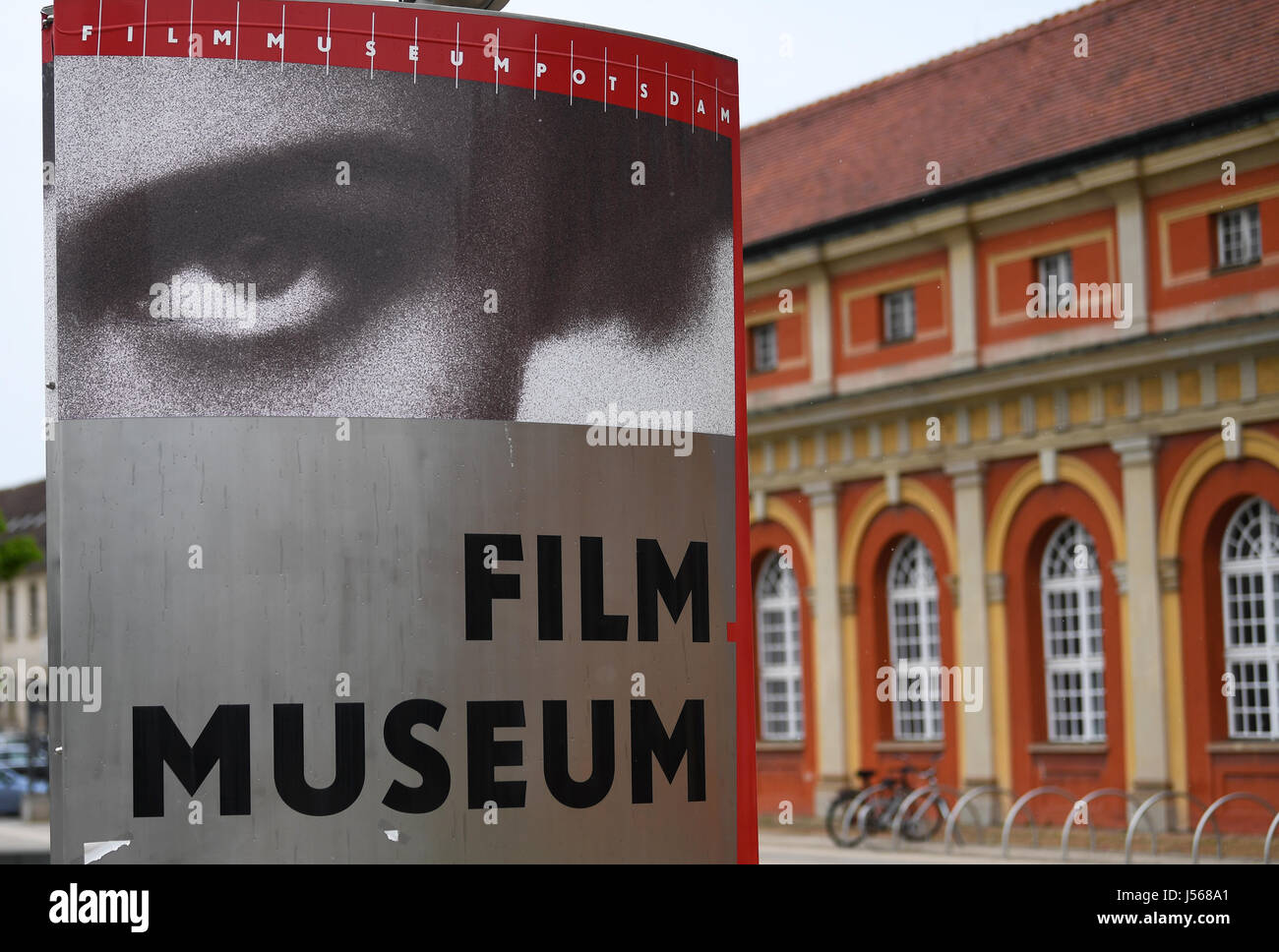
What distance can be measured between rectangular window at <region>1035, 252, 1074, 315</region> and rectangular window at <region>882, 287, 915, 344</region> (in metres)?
2.89

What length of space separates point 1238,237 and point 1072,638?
662 centimetres

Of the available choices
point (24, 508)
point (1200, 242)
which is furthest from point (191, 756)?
point (24, 508)

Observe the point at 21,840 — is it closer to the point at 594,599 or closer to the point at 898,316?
the point at 898,316

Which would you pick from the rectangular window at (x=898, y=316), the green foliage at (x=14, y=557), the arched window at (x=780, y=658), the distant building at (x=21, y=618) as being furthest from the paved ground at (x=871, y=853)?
the distant building at (x=21, y=618)

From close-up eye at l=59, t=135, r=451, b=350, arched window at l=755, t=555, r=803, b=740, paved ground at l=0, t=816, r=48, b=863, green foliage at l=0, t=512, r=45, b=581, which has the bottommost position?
paved ground at l=0, t=816, r=48, b=863

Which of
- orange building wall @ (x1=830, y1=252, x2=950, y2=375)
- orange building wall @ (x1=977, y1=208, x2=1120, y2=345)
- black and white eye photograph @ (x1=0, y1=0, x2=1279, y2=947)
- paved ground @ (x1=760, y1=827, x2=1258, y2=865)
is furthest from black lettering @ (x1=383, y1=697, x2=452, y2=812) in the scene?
orange building wall @ (x1=830, y1=252, x2=950, y2=375)

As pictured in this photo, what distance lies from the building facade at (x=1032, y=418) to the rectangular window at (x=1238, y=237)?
4 cm

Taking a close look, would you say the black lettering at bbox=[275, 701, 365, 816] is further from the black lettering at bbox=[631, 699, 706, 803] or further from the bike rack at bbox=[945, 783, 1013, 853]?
the bike rack at bbox=[945, 783, 1013, 853]

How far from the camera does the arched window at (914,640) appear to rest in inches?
1182

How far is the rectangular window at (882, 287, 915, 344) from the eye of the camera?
30.7m

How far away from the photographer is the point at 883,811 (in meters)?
25.6

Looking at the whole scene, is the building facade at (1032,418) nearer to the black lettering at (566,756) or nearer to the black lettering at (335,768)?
the black lettering at (566,756)

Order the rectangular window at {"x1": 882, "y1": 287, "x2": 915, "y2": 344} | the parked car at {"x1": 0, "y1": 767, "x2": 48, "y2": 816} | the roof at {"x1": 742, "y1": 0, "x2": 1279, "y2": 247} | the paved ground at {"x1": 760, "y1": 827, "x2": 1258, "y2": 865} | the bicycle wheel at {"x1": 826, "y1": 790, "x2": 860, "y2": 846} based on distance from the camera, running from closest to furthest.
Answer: the paved ground at {"x1": 760, "y1": 827, "x2": 1258, "y2": 865} → the bicycle wheel at {"x1": 826, "y1": 790, "x2": 860, "y2": 846} → the roof at {"x1": 742, "y1": 0, "x2": 1279, "y2": 247} → the rectangular window at {"x1": 882, "y1": 287, "x2": 915, "y2": 344} → the parked car at {"x1": 0, "y1": 767, "x2": 48, "y2": 816}

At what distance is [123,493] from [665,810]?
1347 millimetres
